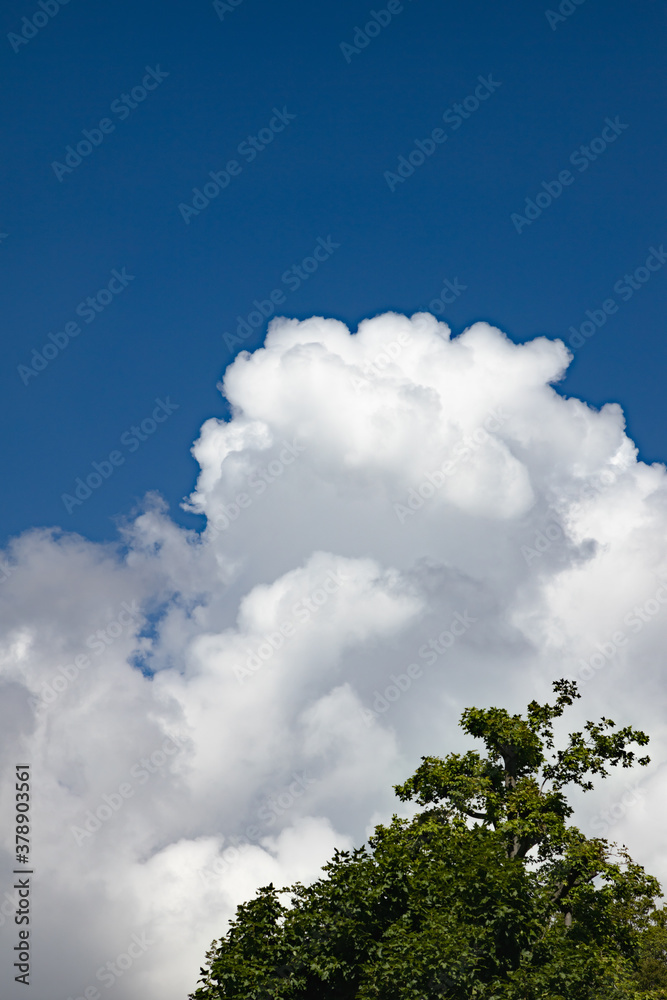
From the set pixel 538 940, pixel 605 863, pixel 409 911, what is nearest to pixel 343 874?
pixel 409 911

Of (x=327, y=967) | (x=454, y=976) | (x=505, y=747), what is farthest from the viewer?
(x=505, y=747)

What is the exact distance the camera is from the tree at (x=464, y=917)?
25.5 meters

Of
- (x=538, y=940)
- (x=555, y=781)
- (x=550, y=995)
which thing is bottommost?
(x=550, y=995)

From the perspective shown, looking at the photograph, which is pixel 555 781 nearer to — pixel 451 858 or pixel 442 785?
pixel 442 785

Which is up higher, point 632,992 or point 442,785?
point 442,785

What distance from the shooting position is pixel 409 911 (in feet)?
92.2

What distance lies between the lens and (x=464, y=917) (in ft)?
88.4

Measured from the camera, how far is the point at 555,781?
3350cm

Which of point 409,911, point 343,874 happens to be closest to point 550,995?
point 409,911

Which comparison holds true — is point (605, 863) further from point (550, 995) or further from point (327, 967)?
point (327, 967)

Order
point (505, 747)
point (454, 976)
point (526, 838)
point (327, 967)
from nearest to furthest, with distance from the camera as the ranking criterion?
point (454, 976)
point (327, 967)
point (526, 838)
point (505, 747)

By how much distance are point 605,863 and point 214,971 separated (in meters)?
13.5

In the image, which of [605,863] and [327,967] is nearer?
[327,967]

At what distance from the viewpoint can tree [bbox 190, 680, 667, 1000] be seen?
83.8ft
